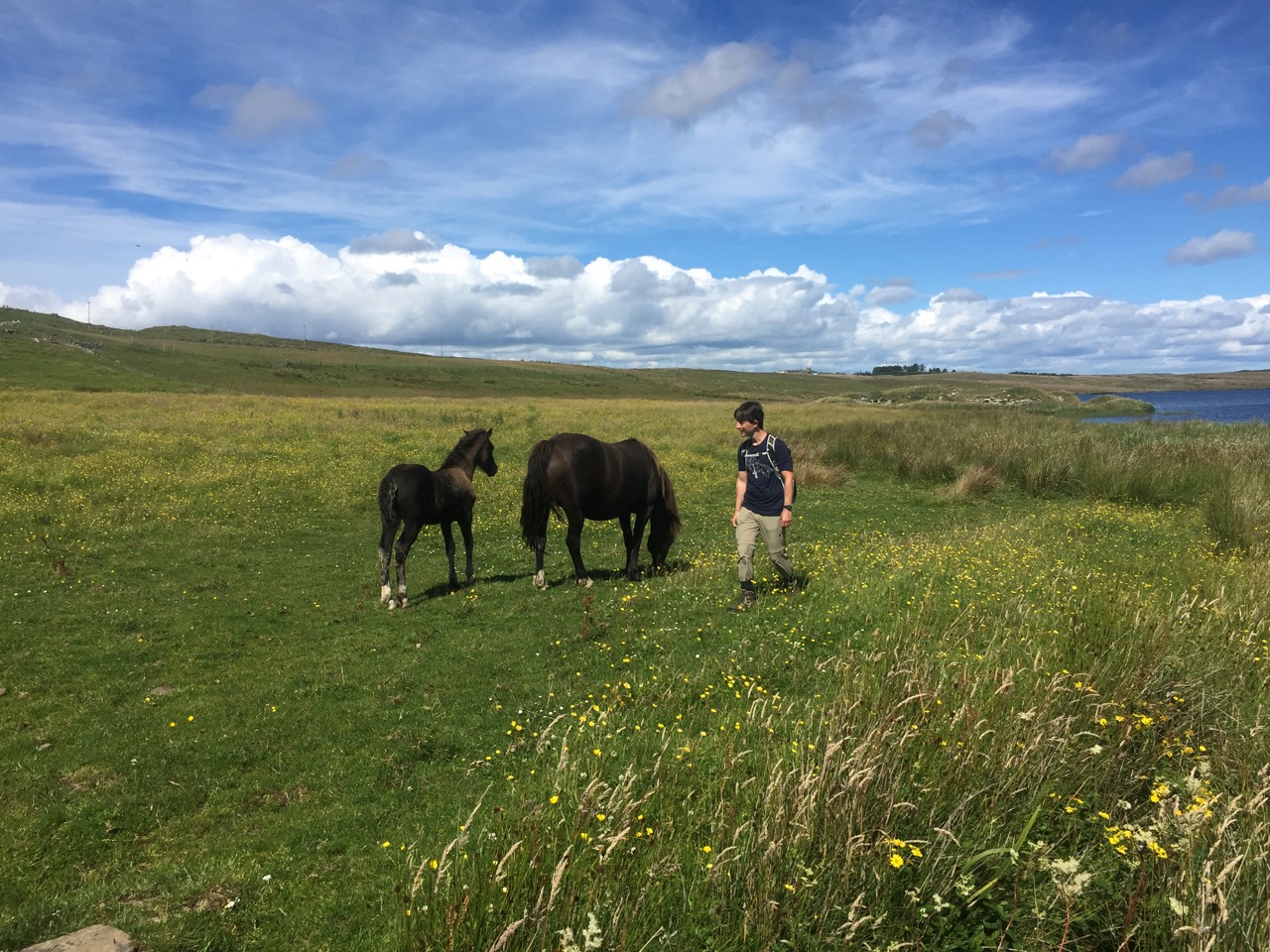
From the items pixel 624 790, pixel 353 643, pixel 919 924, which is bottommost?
pixel 353 643

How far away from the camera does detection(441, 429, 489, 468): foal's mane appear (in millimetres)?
13406

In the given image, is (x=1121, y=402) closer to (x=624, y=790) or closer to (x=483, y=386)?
(x=483, y=386)

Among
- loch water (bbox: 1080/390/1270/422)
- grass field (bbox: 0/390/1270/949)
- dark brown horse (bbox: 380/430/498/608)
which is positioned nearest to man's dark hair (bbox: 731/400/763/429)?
grass field (bbox: 0/390/1270/949)

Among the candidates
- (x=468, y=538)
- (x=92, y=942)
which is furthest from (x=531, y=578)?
(x=92, y=942)

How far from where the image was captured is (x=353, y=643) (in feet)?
32.4

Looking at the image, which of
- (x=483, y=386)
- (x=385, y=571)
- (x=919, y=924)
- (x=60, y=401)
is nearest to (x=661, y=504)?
(x=385, y=571)

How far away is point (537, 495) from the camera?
12.2 m

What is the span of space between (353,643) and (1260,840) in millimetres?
9649

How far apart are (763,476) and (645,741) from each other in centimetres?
437

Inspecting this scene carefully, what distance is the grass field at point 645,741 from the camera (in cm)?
349

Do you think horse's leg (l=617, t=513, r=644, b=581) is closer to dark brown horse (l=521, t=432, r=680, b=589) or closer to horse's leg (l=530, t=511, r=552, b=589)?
dark brown horse (l=521, t=432, r=680, b=589)

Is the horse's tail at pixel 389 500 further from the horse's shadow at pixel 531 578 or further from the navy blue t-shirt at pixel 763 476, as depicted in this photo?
the navy blue t-shirt at pixel 763 476

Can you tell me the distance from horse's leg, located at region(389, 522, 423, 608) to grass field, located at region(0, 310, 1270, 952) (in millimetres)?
546

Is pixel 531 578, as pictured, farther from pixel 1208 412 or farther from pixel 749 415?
pixel 1208 412
